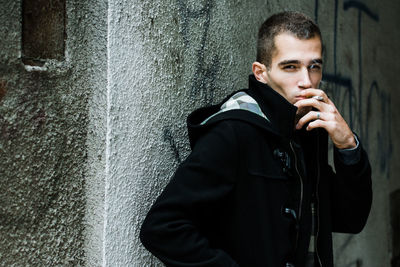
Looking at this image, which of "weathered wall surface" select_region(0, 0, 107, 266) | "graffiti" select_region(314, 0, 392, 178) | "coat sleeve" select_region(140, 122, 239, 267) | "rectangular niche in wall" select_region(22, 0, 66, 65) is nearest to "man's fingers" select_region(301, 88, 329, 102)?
"coat sleeve" select_region(140, 122, 239, 267)

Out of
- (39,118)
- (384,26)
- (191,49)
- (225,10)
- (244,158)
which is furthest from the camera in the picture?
(384,26)

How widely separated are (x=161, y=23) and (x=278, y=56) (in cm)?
45

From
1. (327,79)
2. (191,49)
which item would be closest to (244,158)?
(191,49)

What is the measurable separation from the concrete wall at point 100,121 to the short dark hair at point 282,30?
25cm

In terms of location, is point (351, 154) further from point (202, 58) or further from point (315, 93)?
point (202, 58)

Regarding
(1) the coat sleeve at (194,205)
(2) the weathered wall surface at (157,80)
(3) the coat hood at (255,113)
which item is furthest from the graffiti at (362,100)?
(1) the coat sleeve at (194,205)

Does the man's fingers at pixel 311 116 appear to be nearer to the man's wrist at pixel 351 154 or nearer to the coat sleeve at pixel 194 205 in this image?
the man's wrist at pixel 351 154

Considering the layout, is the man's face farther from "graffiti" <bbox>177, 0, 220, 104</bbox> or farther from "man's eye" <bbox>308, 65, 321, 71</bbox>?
"graffiti" <bbox>177, 0, 220, 104</bbox>

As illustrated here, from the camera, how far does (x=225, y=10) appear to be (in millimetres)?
1932

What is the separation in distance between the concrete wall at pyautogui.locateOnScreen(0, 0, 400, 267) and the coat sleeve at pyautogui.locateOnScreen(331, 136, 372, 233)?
2.02 ft

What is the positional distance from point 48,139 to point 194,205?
490 millimetres

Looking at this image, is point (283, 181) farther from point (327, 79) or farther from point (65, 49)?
point (327, 79)

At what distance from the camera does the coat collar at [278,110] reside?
151 cm

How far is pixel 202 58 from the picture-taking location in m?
1.79
